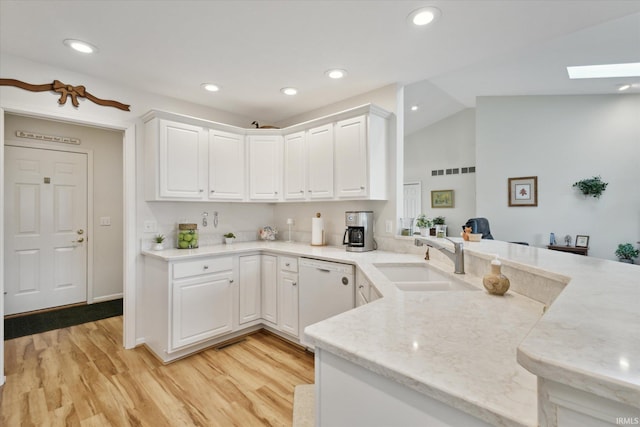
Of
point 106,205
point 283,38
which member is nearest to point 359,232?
point 283,38

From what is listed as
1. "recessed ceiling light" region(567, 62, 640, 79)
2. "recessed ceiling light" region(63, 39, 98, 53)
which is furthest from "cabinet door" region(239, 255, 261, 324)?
"recessed ceiling light" region(567, 62, 640, 79)

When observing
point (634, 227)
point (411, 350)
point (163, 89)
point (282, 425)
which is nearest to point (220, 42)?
point (163, 89)

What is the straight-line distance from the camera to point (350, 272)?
93.6 inches

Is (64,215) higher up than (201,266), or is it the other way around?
(64,215)

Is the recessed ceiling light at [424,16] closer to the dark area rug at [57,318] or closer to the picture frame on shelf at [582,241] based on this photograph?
the dark area rug at [57,318]

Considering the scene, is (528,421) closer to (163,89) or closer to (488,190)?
(163,89)

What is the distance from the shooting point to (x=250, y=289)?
10.00 feet

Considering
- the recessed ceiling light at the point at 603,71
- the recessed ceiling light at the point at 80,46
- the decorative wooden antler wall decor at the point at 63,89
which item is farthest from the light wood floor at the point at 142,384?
the recessed ceiling light at the point at 603,71

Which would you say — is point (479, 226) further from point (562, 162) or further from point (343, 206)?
point (343, 206)

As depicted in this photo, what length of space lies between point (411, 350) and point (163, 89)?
319 centimetres

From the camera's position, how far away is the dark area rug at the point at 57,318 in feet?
10.4

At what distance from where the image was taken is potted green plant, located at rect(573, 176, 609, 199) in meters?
4.80

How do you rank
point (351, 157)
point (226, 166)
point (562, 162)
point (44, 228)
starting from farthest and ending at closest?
1. point (562, 162)
2. point (44, 228)
3. point (226, 166)
4. point (351, 157)

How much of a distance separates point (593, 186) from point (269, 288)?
5.41m
